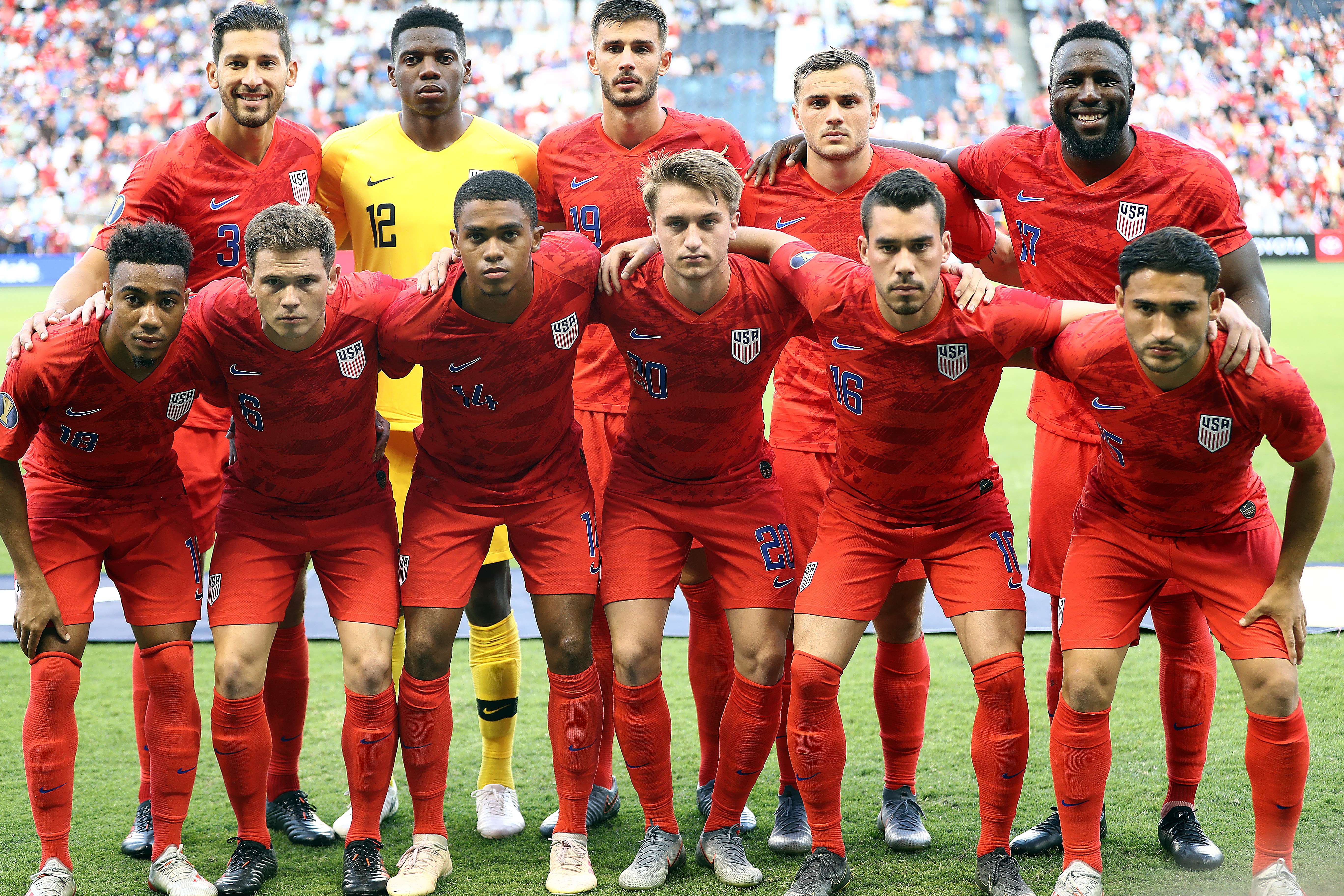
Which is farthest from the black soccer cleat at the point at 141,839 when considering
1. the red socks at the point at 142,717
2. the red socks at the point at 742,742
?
the red socks at the point at 742,742

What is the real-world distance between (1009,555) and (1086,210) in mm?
1271

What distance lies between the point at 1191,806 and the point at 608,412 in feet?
8.29

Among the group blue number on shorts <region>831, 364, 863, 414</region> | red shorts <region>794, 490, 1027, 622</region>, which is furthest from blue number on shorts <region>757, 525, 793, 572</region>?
blue number on shorts <region>831, 364, 863, 414</region>

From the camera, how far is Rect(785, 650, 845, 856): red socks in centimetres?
383

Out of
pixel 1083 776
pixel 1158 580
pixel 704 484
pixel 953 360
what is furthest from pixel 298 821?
pixel 1158 580

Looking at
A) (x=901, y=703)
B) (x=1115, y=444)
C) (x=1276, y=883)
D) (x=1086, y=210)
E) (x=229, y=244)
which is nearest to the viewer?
(x=1276, y=883)

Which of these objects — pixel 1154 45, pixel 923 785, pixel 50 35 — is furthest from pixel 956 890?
pixel 50 35

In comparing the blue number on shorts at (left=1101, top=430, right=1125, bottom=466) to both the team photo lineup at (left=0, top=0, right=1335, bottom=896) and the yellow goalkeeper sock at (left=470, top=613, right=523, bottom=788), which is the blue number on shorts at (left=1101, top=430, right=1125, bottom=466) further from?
the yellow goalkeeper sock at (left=470, top=613, right=523, bottom=788)

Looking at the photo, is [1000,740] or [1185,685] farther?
A: [1185,685]

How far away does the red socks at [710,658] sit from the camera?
4.46 meters

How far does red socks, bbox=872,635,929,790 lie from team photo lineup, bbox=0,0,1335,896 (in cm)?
1

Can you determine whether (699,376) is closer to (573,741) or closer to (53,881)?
(573,741)

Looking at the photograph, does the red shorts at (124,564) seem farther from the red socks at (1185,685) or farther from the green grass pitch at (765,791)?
the red socks at (1185,685)

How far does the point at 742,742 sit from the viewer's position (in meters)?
4.04
